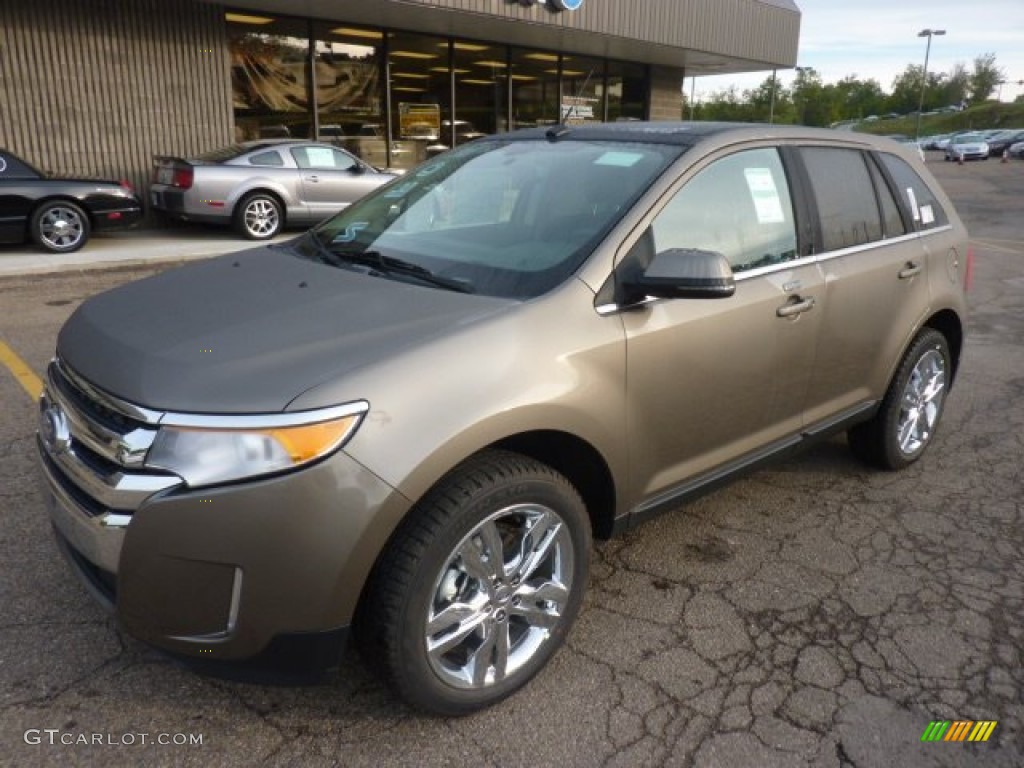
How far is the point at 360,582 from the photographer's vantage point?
6.75 feet

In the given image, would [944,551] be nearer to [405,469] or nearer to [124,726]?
[405,469]

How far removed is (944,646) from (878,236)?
1.89m

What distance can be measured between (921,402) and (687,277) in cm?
238

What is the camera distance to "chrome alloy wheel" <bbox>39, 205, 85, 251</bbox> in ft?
33.6

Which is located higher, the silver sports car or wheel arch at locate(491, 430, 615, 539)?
the silver sports car

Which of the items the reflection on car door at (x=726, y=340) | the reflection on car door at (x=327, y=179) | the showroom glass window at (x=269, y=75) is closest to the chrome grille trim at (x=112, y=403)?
the reflection on car door at (x=726, y=340)

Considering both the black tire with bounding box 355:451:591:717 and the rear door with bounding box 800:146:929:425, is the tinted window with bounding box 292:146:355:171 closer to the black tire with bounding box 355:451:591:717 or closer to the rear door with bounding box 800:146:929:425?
the rear door with bounding box 800:146:929:425

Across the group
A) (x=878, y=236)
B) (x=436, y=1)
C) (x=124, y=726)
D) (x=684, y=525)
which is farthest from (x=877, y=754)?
(x=436, y=1)

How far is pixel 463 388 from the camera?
2.19 metres

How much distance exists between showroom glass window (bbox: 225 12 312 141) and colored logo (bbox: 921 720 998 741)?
47.5ft

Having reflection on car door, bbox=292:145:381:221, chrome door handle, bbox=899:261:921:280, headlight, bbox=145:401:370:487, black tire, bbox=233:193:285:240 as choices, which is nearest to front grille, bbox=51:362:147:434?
headlight, bbox=145:401:370:487

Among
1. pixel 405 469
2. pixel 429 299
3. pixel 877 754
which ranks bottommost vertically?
pixel 877 754

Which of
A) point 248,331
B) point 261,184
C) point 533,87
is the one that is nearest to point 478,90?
point 533,87

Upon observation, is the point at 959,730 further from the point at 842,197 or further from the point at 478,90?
the point at 478,90
